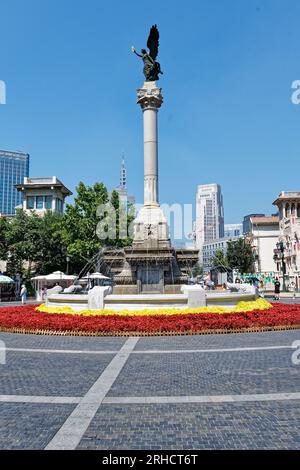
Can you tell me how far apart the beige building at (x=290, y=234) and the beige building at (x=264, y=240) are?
9.88m

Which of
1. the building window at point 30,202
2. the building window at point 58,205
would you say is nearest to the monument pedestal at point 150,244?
the building window at point 58,205

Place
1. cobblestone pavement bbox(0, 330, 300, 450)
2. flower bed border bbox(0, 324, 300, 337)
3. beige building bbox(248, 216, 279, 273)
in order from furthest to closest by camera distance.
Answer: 1. beige building bbox(248, 216, 279, 273)
2. flower bed border bbox(0, 324, 300, 337)
3. cobblestone pavement bbox(0, 330, 300, 450)

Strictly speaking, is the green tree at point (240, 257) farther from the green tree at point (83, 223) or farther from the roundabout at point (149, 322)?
the roundabout at point (149, 322)

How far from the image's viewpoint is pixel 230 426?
17.2 feet

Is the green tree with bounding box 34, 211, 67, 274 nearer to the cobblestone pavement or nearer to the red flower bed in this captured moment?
the red flower bed

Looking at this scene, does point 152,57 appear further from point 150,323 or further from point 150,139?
point 150,323

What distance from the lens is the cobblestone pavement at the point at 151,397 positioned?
4.90 m

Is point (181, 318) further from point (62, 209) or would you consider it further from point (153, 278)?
point (62, 209)

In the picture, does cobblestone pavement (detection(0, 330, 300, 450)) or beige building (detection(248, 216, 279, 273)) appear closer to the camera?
cobblestone pavement (detection(0, 330, 300, 450))

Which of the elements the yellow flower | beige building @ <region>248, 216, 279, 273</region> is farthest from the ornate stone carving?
beige building @ <region>248, 216, 279, 273</region>

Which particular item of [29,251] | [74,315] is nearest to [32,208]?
[29,251]

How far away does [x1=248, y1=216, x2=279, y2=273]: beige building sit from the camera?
83.2 meters

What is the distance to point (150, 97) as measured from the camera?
2497 cm

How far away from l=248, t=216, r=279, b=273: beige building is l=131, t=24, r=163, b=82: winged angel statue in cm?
6309
